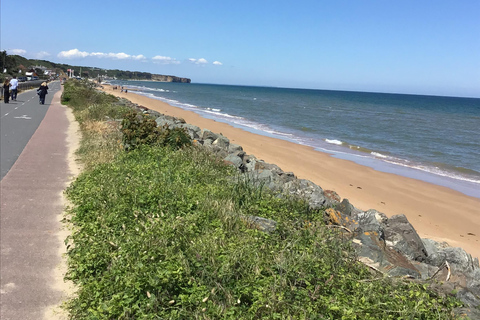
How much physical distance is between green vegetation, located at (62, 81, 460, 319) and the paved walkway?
11.5 inches

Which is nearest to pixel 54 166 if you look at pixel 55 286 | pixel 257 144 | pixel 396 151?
pixel 55 286

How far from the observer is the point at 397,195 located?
515 inches

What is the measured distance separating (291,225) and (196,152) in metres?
4.68

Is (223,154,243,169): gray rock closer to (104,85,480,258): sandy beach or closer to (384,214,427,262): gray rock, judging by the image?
(104,85,480,258): sandy beach

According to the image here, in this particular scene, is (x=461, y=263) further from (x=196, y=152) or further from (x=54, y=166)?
(x=54, y=166)

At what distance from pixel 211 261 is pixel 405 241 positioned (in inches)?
164

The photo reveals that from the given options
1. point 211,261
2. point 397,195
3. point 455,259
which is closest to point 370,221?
point 455,259

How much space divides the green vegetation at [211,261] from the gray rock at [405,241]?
157cm

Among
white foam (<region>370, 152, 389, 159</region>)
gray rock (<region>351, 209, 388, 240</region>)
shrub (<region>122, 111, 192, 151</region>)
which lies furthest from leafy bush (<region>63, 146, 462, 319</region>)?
white foam (<region>370, 152, 389, 159</region>)

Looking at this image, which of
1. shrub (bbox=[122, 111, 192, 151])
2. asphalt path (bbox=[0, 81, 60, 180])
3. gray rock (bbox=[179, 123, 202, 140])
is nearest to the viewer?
shrub (bbox=[122, 111, 192, 151])

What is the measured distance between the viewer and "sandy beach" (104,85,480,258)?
1022 centimetres

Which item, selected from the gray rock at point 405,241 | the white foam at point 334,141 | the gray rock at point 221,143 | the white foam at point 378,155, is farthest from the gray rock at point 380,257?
the white foam at point 334,141

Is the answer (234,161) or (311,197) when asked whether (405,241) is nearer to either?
(311,197)

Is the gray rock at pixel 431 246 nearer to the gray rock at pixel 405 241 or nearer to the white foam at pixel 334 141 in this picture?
the gray rock at pixel 405 241
